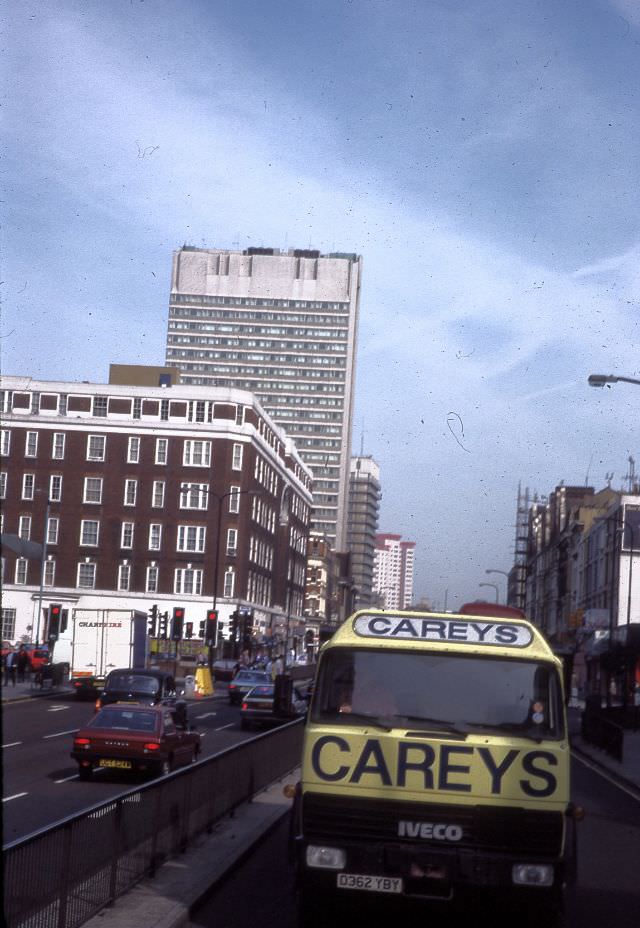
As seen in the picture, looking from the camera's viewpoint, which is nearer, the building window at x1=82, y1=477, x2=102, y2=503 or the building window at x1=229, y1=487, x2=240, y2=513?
the building window at x1=82, y1=477, x2=102, y2=503

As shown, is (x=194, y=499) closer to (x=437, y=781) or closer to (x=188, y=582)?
(x=188, y=582)

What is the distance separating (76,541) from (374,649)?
92882mm

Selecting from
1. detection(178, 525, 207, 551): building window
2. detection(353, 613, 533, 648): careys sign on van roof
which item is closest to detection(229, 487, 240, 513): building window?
detection(178, 525, 207, 551): building window

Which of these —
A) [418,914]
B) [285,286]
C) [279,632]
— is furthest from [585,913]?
[285,286]

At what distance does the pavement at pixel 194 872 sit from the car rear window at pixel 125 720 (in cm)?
277

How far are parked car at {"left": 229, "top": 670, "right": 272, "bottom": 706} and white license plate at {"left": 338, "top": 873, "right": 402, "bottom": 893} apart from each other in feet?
142

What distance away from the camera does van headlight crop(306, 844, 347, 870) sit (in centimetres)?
932

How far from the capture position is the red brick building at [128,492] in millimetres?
99562

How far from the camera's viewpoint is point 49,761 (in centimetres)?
2617

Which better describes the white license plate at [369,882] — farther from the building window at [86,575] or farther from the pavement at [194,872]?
the building window at [86,575]

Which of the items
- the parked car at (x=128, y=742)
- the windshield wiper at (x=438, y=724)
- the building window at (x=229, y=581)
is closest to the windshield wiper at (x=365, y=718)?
the windshield wiper at (x=438, y=724)

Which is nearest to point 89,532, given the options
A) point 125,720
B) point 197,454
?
point 197,454

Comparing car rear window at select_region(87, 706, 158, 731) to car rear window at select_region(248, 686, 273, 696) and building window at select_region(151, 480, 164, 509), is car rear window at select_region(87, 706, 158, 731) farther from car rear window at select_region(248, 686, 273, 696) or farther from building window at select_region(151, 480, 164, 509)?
building window at select_region(151, 480, 164, 509)

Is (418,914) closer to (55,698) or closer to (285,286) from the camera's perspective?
(55,698)
